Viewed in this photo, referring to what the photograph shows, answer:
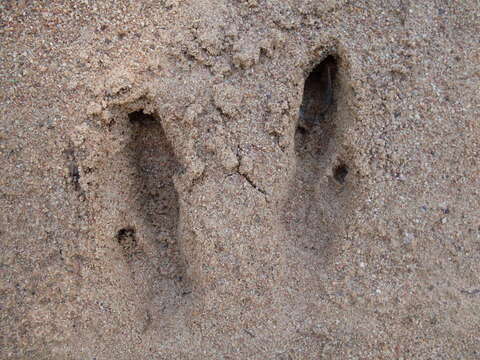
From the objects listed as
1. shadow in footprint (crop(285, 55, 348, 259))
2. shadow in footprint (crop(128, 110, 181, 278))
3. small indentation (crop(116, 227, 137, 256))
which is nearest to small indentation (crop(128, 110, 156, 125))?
shadow in footprint (crop(128, 110, 181, 278))

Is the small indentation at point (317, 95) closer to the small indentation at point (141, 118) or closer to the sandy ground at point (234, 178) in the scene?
the sandy ground at point (234, 178)

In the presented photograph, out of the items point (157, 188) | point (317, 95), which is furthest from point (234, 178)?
point (317, 95)

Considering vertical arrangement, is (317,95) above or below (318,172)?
above

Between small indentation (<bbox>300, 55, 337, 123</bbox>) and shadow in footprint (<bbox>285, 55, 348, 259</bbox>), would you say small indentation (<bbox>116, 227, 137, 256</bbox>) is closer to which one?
shadow in footprint (<bbox>285, 55, 348, 259</bbox>)

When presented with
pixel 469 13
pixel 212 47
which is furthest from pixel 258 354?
pixel 469 13

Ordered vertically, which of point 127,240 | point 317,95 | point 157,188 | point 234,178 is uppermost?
point 317,95

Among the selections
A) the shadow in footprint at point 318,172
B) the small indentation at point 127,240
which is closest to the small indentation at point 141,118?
the small indentation at point 127,240

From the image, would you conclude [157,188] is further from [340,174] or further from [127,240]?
[340,174]
